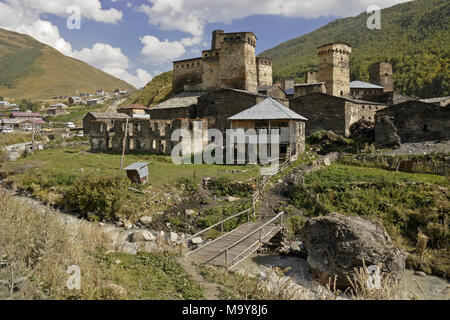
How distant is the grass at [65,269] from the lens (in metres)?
5.41

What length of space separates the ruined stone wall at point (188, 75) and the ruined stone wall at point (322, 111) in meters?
12.5

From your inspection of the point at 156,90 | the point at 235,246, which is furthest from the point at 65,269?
the point at 156,90

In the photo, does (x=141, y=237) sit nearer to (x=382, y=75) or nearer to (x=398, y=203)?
(x=398, y=203)

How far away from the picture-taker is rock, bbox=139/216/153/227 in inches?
558

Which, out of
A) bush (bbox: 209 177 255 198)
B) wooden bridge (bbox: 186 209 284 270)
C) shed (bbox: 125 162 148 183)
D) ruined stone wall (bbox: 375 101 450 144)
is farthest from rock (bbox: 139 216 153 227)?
ruined stone wall (bbox: 375 101 450 144)

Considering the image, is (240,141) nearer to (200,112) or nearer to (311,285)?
(200,112)

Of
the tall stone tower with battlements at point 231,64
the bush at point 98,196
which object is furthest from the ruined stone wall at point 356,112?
the bush at point 98,196

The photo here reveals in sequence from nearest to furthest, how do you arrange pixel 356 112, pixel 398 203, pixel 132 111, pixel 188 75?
1. pixel 398 203
2. pixel 356 112
3. pixel 188 75
4. pixel 132 111

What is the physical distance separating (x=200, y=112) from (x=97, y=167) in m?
11.5

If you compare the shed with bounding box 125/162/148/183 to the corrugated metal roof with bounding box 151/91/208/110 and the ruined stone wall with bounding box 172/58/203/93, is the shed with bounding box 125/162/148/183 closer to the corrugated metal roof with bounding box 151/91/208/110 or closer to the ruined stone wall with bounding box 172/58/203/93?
the corrugated metal roof with bounding box 151/91/208/110

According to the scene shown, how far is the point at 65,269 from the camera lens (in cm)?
605

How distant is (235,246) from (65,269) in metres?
6.24
